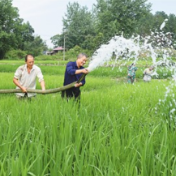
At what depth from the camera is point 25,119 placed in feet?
7.95

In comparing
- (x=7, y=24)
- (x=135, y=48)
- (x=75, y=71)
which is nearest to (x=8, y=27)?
(x=7, y=24)

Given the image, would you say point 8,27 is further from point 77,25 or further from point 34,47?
point 77,25

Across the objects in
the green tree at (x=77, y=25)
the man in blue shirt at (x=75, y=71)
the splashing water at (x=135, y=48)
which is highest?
the green tree at (x=77, y=25)

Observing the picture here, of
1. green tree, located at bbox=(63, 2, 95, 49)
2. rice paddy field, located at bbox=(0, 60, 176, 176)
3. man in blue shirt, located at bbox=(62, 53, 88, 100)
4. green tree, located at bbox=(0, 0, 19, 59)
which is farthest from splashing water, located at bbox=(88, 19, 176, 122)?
green tree, located at bbox=(63, 2, 95, 49)

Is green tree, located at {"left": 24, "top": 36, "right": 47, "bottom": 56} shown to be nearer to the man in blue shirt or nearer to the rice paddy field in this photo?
the man in blue shirt

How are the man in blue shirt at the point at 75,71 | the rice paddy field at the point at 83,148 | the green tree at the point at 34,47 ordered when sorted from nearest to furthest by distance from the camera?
1. the rice paddy field at the point at 83,148
2. the man in blue shirt at the point at 75,71
3. the green tree at the point at 34,47

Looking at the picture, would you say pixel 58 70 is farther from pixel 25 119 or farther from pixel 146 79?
pixel 25 119

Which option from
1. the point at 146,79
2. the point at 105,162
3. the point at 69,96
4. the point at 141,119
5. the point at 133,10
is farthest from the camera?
the point at 133,10

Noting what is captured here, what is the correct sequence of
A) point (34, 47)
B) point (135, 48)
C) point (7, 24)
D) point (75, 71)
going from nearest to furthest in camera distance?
1. point (135, 48)
2. point (75, 71)
3. point (7, 24)
4. point (34, 47)

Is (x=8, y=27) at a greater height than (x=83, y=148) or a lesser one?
greater

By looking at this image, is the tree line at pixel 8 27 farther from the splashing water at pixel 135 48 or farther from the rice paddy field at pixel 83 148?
the rice paddy field at pixel 83 148

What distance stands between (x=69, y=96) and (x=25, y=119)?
1582mm

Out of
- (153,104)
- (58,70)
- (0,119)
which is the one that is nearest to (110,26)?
(58,70)

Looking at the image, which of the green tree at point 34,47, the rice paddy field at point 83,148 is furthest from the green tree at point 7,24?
the rice paddy field at point 83,148
